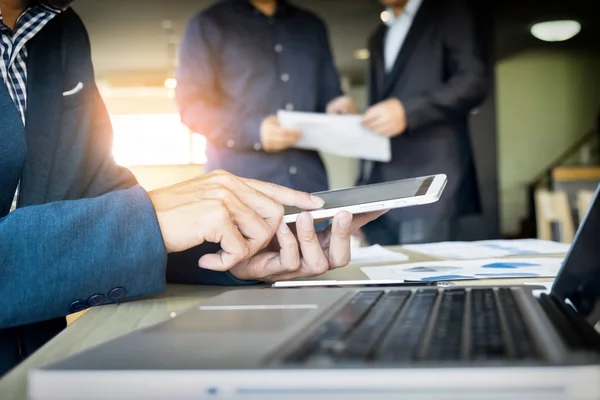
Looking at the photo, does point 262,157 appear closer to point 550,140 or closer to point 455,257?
point 455,257

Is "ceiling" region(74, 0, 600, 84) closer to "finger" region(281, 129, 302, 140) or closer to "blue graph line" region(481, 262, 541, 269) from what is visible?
"finger" region(281, 129, 302, 140)

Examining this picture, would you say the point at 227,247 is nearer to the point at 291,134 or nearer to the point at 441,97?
the point at 291,134

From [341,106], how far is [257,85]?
277 millimetres

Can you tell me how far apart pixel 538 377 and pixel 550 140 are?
36.7ft

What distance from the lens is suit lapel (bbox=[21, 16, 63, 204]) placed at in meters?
0.84

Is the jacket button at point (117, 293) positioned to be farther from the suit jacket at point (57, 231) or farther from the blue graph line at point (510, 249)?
the blue graph line at point (510, 249)

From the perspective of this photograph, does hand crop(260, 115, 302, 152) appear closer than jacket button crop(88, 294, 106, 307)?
Answer: No

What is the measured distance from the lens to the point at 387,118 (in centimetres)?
205

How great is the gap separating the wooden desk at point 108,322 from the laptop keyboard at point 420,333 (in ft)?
0.59

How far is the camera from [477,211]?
7.45ft

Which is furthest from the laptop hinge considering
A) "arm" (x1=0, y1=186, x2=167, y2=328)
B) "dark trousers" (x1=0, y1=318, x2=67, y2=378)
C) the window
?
the window

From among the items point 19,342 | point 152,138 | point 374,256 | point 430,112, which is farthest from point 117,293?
point 152,138

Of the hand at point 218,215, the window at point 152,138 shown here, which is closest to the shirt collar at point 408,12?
the hand at point 218,215

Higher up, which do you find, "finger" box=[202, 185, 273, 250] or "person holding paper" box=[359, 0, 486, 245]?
"person holding paper" box=[359, 0, 486, 245]
